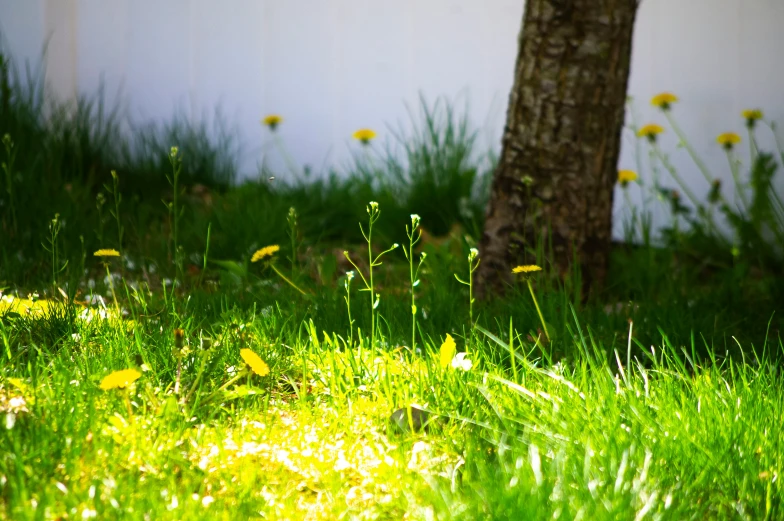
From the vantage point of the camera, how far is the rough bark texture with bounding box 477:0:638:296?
109 inches

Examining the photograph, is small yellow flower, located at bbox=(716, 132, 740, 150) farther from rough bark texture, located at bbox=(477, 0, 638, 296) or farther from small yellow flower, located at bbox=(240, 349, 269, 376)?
small yellow flower, located at bbox=(240, 349, 269, 376)

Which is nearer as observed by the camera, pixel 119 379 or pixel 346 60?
pixel 119 379

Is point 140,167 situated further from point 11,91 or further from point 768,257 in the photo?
point 768,257

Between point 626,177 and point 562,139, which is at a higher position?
point 562,139

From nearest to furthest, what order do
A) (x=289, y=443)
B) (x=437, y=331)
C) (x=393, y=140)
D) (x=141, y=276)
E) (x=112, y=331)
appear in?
(x=289, y=443) → (x=112, y=331) → (x=437, y=331) → (x=141, y=276) → (x=393, y=140)

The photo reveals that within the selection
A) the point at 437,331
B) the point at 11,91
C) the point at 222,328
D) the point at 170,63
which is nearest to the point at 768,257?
the point at 437,331

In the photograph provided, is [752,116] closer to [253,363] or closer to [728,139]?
[728,139]

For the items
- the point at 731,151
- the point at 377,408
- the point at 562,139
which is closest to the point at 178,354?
the point at 377,408

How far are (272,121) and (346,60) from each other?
2.09ft

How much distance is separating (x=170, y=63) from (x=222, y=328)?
12.9 feet

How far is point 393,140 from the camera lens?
5035 mm

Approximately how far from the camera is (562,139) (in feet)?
9.24

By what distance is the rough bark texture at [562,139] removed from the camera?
109 inches

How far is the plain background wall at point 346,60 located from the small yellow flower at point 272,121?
170 millimetres
